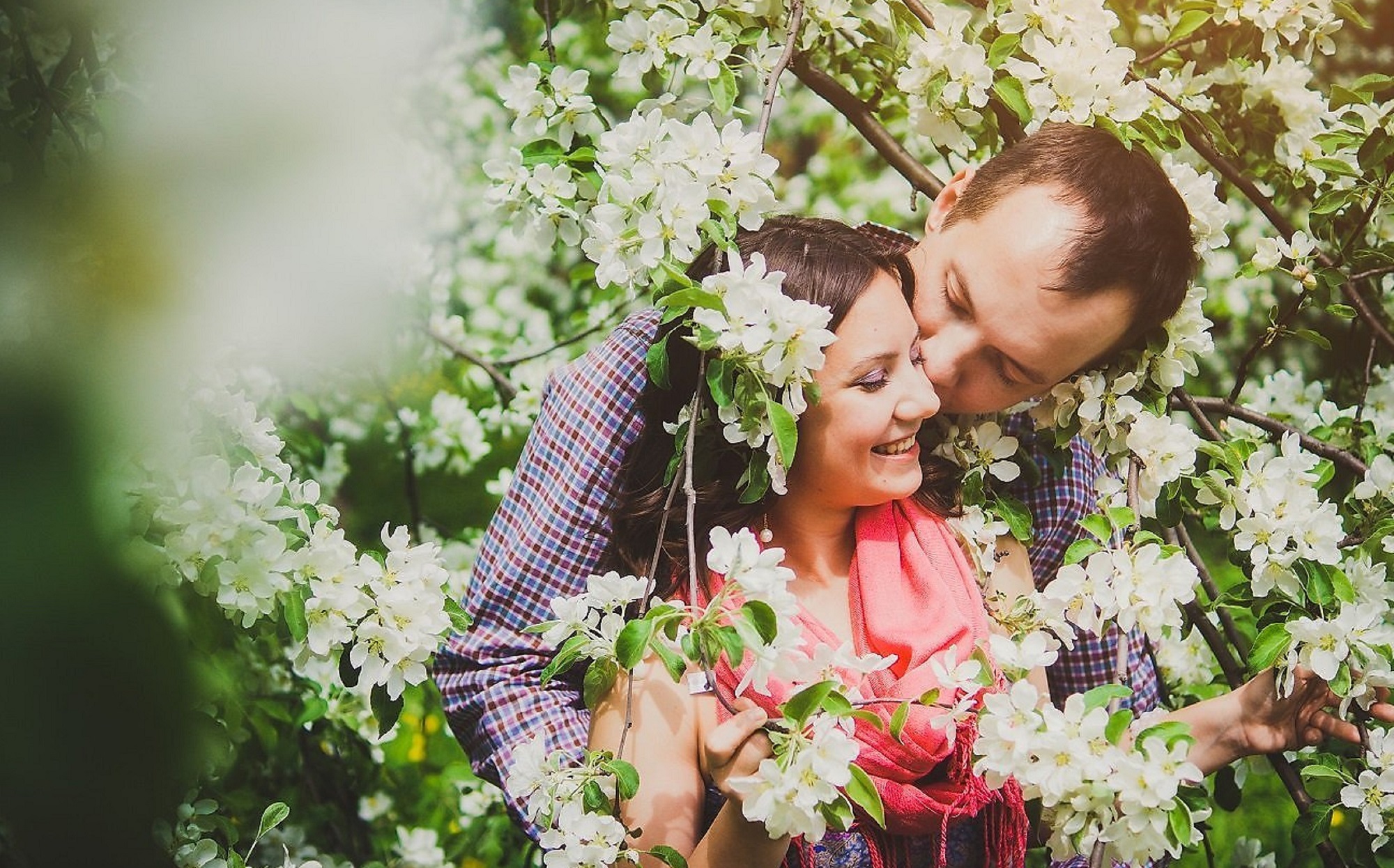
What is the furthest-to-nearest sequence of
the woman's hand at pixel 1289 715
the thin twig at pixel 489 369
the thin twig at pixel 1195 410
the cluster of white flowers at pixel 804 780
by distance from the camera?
1. the thin twig at pixel 489 369
2. the thin twig at pixel 1195 410
3. the woman's hand at pixel 1289 715
4. the cluster of white flowers at pixel 804 780

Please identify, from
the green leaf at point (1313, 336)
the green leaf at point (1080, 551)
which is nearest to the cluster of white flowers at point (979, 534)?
the green leaf at point (1080, 551)

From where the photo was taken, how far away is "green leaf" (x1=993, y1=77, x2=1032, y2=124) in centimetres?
189

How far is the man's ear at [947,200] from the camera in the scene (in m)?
1.95

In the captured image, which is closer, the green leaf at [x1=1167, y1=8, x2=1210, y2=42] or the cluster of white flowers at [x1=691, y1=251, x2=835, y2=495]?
the cluster of white flowers at [x1=691, y1=251, x2=835, y2=495]

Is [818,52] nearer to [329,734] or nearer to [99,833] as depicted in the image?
[329,734]

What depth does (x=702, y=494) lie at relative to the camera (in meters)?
1.72

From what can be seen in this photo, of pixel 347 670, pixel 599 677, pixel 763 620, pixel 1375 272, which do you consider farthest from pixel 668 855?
pixel 1375 272

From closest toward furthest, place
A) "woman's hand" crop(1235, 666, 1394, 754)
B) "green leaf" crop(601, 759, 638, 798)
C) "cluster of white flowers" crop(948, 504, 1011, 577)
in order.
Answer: "green leaf" crop(601, 759, 638, 798) → "woman's hand" crop(1235, 666, 1394, 754) → "cluster of white flowers" crop(948, 504, 1011, 577)

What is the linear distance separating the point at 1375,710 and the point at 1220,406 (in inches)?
24.8

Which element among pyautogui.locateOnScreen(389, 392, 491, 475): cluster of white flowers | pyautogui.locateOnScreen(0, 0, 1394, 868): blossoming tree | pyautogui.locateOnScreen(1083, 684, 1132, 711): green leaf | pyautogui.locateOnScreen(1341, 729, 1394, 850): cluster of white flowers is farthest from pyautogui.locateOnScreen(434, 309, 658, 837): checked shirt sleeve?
pyautogui.locateOnScreen(389, 392, 491, 475): cluster of white flowers

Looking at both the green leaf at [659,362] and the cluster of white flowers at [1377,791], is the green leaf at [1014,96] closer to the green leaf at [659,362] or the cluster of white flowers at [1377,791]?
the green leaf at [659,362]

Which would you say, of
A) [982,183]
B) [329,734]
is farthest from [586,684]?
[329,734]

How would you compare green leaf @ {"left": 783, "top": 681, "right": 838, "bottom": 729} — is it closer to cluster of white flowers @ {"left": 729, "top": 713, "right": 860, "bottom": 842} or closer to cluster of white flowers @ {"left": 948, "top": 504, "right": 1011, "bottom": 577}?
cluster of white flowers @ {"left": 729, "top": 713, "right": 860, "bottom": 842}

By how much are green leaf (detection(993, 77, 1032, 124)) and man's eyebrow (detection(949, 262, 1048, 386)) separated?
0.28m
